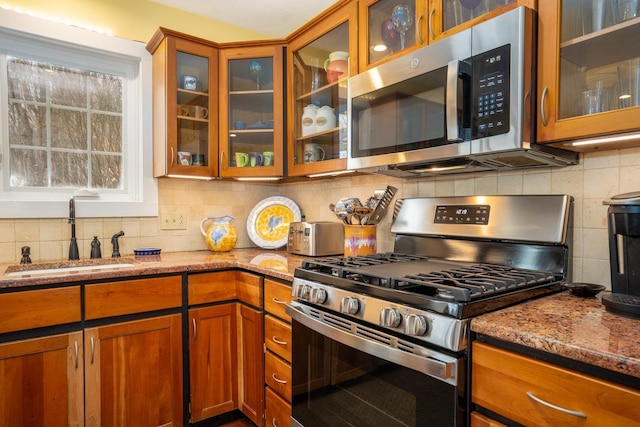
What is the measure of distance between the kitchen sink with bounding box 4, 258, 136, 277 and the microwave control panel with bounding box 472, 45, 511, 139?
169 cm

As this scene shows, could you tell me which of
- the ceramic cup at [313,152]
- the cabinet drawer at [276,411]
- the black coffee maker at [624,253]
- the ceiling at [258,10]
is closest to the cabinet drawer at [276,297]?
the cabinet drawer at [276,411]

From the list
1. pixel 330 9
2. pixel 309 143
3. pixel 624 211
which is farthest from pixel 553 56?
pixel 309 143

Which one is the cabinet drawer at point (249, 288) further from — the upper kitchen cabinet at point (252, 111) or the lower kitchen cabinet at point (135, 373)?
the upper kitchen cabinet at point (252, 111)

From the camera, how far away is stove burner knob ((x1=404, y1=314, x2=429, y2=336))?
97 cm

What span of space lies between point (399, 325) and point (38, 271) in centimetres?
182

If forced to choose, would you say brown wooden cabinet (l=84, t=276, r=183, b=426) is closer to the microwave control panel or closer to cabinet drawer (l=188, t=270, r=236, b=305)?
cabinet drawer (l=188, t=270, r=236, b=305)

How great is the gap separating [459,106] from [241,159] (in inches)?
57.1

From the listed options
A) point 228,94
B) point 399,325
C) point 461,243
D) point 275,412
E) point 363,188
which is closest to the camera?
point 399,325

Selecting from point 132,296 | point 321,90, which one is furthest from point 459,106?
point 132,296

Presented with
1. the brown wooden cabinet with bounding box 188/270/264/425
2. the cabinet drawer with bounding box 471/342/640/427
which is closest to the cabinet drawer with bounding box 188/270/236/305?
the brown wooden cabinet with bounding box 188/270/264/425

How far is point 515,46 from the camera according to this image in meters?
1.17

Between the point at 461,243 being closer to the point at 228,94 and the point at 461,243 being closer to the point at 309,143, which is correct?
the point at 309,143

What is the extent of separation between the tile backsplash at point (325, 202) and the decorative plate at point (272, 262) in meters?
0.47

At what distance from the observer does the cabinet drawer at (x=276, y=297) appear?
1.64 m
